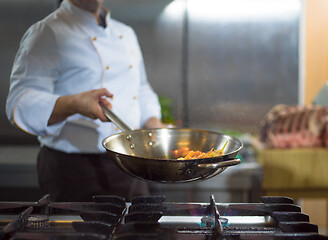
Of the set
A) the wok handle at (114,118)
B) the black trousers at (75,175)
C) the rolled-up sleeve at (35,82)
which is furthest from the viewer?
the black trousers at (75,175)

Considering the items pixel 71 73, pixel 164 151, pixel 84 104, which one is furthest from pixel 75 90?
pixel 164 151

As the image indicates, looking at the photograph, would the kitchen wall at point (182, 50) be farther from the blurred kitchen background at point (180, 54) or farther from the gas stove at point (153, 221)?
the gas stove at point (153, 221)

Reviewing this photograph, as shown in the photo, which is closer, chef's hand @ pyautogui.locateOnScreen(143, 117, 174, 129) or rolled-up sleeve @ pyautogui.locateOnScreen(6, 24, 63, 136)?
rolled-up sleeve @ pyautogui.locateOnScreen(6, 24, 63, 136)

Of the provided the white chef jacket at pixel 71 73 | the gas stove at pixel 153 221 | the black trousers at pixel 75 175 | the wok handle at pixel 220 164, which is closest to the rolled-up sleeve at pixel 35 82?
the white chef jacket at pixel 71 73

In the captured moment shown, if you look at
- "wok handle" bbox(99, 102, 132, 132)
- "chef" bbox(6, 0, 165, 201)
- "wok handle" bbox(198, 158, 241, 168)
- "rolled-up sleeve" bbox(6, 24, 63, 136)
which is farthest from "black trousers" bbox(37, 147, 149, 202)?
"wok handle" bbox(198, 158, 241, 168)

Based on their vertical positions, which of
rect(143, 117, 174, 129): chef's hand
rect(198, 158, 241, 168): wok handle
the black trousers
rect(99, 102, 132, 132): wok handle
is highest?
rect(99, 102, 132, 132): wok handle

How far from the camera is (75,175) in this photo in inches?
42.8

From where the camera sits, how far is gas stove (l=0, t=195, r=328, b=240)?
0.63m

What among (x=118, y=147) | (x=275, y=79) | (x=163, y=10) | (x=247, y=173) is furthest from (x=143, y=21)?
(x=275, y=79)

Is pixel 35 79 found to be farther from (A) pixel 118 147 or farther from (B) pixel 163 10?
(B) pixel 163 10

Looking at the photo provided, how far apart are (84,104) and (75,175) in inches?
10.5

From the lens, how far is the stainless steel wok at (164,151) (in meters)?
0.70

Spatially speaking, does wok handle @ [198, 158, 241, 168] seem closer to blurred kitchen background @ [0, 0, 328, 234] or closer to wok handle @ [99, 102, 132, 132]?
wok handle @ [99, 102, 132, 132]

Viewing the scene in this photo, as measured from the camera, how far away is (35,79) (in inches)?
38.7
